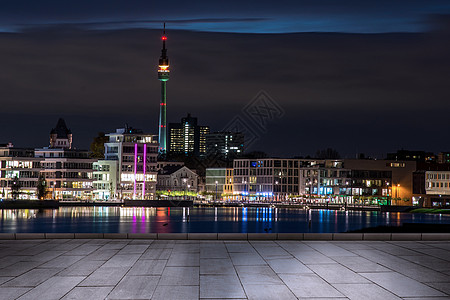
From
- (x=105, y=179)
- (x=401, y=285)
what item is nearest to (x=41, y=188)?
(x=105, y=179)

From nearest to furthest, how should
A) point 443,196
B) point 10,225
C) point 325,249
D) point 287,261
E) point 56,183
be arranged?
point 287,261 < point 325,249 < point 10,225 < point 56,183 < point 443,196

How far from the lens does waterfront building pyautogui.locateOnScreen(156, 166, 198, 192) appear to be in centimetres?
18875

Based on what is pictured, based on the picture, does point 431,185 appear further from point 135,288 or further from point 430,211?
point 135,288

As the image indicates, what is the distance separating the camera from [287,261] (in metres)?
23.2

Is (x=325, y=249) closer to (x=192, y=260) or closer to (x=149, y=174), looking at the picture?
(x=192, y=260)

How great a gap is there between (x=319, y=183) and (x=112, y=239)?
553 ft

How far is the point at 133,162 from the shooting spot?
16788 centimetres

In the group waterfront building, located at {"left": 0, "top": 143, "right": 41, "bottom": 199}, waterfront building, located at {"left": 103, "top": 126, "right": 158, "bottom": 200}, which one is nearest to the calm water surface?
waterfront building, located at {"left": 0, "top": 143, "right": 41, "bottom": 199}

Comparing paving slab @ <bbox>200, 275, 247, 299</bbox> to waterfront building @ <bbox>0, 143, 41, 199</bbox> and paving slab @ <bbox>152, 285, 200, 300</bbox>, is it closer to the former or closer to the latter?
paving slab @ <bbox>152, 285, 200, 300</bbox>

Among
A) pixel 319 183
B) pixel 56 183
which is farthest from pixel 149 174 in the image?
pixel 319 183

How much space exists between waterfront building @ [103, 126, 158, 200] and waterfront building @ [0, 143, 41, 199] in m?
21.0

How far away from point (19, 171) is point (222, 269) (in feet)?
485

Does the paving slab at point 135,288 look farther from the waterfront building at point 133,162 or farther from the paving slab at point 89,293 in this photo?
the waterfront building at point 133,162

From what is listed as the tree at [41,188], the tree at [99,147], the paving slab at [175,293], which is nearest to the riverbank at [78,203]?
the tree at [41,188]
